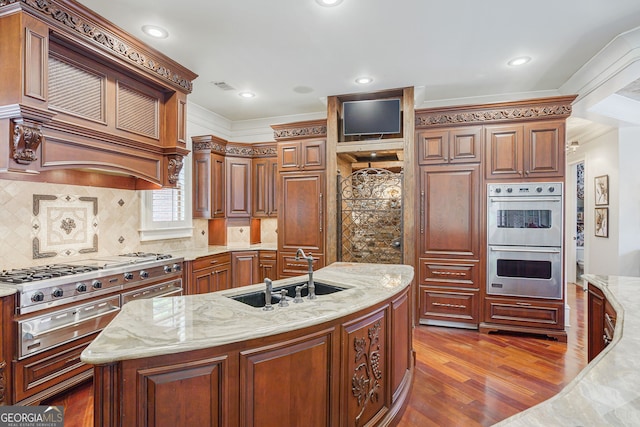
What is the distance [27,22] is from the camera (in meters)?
2.13

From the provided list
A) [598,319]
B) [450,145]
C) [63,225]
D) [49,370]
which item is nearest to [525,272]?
[598,319]

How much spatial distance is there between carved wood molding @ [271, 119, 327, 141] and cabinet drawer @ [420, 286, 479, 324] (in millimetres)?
2442

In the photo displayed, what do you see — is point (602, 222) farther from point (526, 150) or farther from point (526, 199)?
point (526, 150)

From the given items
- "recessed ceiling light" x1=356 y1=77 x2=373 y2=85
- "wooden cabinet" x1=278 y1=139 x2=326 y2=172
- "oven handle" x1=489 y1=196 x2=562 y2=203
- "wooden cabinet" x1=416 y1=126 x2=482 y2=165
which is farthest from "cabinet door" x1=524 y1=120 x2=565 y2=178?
"wooden cabinet" x1=278 y1=139 x2=326 y2=172

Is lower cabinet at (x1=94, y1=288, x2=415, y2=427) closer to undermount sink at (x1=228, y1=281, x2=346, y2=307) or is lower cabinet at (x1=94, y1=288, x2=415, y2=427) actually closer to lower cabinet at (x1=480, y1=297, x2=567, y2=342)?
undermount sink at (x1=228, y1=281, x2=346, y2=307)

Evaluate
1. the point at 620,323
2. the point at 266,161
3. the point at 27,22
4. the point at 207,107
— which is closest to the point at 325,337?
the point at 620,323

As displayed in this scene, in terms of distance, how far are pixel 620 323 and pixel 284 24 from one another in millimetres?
2983

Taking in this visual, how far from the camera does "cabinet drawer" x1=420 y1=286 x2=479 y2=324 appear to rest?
4023mm

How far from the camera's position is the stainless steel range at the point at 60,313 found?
222 centimetres

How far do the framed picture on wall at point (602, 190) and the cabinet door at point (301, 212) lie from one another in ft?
14.1

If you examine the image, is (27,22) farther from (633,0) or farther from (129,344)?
(633,0)

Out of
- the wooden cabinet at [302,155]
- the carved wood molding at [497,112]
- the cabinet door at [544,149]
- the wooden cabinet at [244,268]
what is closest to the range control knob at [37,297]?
the wooden cabinet at [244,268]

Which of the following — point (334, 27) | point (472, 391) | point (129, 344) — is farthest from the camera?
point (334, 27)

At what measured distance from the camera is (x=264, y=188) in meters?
5.22
